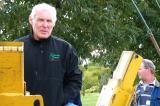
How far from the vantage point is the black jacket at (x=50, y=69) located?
3.64 m

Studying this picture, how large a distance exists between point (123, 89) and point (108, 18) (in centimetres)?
182

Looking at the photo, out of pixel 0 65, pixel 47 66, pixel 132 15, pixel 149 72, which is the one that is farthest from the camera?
pixel 132 15

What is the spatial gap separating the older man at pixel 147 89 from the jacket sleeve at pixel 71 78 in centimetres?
279

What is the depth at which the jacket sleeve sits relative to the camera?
373 cm

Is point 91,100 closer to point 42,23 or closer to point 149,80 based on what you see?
point 149,80

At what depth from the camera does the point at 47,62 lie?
3.64m

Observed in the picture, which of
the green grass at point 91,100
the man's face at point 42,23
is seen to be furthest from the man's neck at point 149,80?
the green grass at point 91,100

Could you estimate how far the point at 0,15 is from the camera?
7543 mm

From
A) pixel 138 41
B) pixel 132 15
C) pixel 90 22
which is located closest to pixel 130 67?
pixel 90 22

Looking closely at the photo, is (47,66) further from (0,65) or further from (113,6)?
(113,6)

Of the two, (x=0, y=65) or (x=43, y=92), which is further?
(x=43, y=92)

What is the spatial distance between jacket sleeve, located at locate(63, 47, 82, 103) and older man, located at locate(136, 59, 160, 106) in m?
2.79

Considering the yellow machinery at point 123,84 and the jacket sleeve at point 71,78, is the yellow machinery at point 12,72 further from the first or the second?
the yellow machinery at point 123,84

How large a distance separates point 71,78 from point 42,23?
448mm
